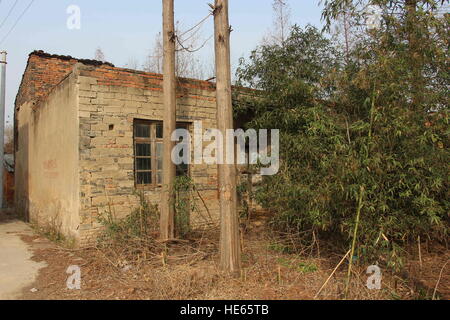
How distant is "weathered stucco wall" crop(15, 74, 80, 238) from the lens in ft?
22.5

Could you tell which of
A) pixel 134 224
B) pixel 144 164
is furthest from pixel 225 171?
pixel 144 164

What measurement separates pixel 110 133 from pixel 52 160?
2479 mm

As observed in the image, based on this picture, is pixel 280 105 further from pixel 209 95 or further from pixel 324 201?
pixel 324 201

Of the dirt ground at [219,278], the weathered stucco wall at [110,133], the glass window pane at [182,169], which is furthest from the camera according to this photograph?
A: the glass window pane at [182,169]

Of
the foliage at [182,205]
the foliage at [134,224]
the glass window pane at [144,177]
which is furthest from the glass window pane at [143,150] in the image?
the foliage at [182,205]

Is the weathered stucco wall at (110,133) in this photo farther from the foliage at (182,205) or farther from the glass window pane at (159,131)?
the foliage at (182,205)

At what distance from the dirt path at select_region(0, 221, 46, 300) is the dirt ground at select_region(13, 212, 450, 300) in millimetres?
178

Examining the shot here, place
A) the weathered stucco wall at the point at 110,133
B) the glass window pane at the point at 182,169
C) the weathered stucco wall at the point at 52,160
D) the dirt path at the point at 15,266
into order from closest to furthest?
the dirt path at the point at 15,266 → the weathered stucco wall at the point at 110,133 → the weathered stucco wall at the point at 52,160 → the glass window pane at the point at 182,169

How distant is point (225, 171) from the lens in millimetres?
4867

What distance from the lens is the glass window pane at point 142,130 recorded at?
288 inches

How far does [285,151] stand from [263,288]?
2.95 meters

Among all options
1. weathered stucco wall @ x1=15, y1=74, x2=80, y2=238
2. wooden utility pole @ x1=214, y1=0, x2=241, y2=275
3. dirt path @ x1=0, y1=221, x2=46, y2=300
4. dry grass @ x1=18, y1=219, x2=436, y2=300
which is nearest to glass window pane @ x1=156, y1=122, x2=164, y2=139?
weathered stucco wall @ x1=15, y1=74, x2=80, y2=238

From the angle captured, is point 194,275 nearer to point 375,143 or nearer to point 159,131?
point 375,143

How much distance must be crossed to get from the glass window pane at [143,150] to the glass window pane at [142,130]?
0.65 feet
